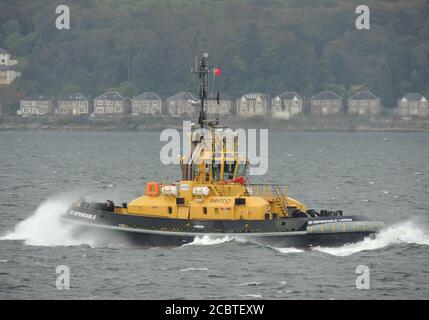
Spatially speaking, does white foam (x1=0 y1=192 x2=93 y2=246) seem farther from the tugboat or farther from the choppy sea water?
the tugboat

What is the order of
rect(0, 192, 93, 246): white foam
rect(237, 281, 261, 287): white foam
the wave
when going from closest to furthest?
1. rect(237, 281, 261, 287): white foam
2. the wave
3. rect(0, 192, 93, 246): white foam

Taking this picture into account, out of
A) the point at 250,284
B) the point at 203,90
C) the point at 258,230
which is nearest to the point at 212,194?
the point at 258,230

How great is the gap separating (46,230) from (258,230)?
10445mm

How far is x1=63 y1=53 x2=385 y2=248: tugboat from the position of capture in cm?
4844

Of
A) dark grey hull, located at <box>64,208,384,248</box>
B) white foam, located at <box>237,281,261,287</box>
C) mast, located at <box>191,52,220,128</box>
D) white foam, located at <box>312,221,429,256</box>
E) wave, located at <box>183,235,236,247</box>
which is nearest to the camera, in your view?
white foam, located at <box>237,281,261,287</box>

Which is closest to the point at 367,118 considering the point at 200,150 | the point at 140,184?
the point at 140,184

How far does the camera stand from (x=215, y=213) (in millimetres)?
48906

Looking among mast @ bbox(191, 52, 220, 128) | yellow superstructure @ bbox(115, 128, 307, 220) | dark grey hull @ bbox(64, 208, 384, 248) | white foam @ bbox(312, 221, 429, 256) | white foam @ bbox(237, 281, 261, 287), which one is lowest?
white foam @ bbox(237, 281, 261, 287)

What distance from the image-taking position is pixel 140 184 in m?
82.9

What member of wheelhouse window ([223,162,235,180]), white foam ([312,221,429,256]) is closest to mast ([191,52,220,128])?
wheelhouse window ([223,162,235,180])

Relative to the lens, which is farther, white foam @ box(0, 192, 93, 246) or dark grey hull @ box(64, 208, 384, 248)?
white foam @ box(0, 192, 93, 246)

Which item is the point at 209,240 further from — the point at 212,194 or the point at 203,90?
the point at 203,90

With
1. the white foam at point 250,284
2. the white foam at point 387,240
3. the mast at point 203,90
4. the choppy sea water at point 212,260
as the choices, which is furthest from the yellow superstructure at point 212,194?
the white foam at point 250,284

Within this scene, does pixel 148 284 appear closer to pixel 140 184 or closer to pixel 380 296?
pixel 380 296
